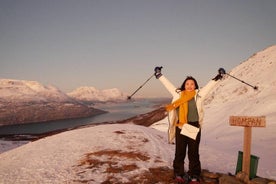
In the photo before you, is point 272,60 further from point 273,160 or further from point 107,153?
point 107,153

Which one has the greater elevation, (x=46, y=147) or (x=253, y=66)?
(x=253, y=66)

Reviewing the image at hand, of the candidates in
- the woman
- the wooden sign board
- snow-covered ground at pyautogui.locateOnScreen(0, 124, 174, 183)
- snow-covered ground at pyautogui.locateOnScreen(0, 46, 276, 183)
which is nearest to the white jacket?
the woman

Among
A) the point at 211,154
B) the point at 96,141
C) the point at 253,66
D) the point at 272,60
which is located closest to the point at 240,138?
the point at 211,154

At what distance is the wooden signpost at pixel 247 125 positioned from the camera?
8883mm

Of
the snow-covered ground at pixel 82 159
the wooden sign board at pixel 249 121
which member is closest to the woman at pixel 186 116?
the wooden sign board at pixel 249 121

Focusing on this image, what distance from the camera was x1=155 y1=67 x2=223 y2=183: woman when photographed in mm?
8672

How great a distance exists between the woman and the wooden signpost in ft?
4.46

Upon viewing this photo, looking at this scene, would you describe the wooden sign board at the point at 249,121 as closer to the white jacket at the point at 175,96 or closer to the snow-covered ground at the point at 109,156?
the white jacket at the point at 175,96

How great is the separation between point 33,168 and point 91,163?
275cm

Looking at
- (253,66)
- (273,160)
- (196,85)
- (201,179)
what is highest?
(253,66)

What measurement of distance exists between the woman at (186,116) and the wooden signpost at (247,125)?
136 cm

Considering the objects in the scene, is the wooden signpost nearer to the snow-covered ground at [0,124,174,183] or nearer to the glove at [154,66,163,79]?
the glove at [154,66,163,79]

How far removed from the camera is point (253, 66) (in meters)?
61.4

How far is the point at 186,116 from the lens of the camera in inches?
341
